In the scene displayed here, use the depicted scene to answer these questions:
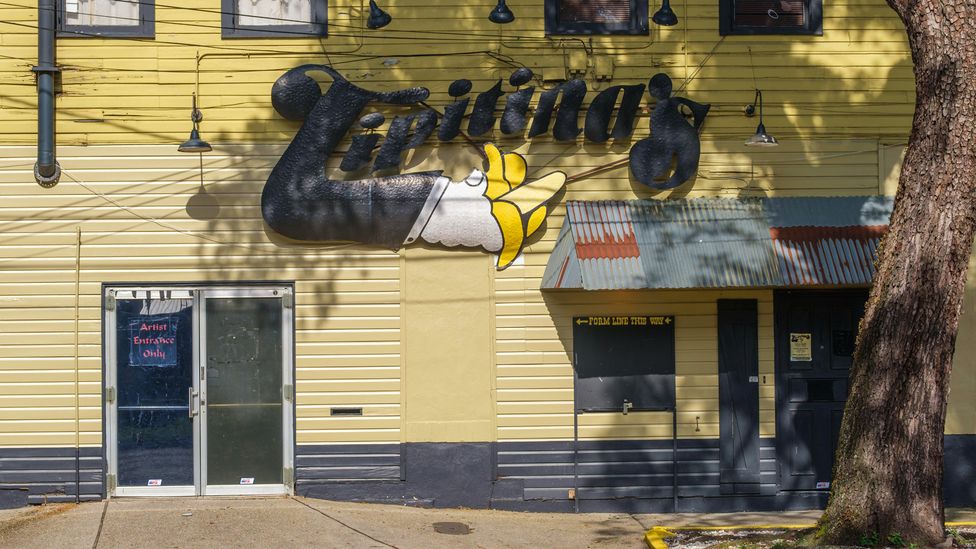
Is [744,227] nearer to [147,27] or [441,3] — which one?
[441,3]

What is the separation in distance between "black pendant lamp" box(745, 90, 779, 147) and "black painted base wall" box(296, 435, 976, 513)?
126 inches

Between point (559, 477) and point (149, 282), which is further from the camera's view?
point (559, 477)

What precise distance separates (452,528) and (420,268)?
8.91ft

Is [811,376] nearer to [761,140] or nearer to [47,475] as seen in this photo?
[761,140]

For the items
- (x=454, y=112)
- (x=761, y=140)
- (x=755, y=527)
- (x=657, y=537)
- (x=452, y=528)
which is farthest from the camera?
(x=454, y=112)

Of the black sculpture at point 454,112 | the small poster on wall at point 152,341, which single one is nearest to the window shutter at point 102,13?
the small poster on wall at point 152,341

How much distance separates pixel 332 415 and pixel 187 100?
12.0ft

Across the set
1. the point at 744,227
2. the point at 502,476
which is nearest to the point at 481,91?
the point at 744,227

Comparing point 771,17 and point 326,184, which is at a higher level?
point 771,17

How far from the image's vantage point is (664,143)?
39.2 feet

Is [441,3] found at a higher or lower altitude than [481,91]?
higher

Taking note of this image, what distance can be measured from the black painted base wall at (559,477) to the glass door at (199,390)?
1.91ft

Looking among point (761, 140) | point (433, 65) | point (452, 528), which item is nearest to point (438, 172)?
point (433, 65)

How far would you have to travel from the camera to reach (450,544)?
34.4 ft
